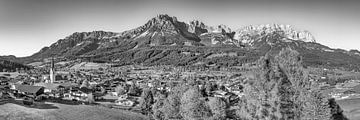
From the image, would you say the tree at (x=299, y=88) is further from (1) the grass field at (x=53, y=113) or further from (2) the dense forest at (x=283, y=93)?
(1) the grass field at (x=53, y=113)

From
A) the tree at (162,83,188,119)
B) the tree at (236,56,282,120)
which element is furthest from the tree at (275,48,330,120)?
the tree at (162,83,188,119)

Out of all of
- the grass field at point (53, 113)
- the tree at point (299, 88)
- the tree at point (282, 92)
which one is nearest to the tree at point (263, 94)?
the tree at point (282, 92)

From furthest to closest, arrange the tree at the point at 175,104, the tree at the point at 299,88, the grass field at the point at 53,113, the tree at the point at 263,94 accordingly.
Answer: the grass field at the point at 53,113, the tree at the point at 175,104, the tree at the point at 299,88, the tree at the point at 263,94

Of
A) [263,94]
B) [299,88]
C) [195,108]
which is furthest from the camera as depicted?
[195,108]

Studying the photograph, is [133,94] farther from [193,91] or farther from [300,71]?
[300,71]

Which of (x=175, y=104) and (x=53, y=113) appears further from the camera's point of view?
(x=53, y=113)

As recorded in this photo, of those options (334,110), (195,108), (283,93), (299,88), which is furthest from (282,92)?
(334,110)

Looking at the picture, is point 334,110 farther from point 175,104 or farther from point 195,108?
point 175,104

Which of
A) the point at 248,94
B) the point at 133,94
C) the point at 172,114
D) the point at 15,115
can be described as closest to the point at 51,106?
the point at 15,115

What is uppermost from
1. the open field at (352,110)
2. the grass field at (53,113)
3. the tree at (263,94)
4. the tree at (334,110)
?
the tree at (263,94)

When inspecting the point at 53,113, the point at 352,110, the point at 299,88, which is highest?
the point at 299,88

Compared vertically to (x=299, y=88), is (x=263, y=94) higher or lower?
lower
